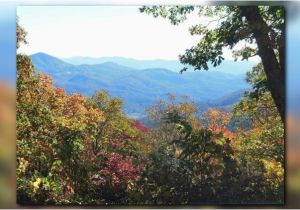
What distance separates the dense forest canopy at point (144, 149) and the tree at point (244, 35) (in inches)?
3.7

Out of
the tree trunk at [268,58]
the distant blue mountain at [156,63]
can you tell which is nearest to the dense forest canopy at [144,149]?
the tree trunk at [268,58]

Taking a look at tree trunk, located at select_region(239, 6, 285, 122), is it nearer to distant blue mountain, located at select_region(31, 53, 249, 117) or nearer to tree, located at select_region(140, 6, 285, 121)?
tree, located at select_region(140, 6, 285, 121)

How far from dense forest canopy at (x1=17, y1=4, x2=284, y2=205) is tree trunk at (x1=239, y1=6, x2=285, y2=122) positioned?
0.26 ft

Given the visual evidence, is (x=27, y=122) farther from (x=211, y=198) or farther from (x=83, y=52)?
(x=211, y=198)

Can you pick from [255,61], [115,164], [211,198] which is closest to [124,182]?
[115,164]

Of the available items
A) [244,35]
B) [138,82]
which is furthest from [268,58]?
[138,82]

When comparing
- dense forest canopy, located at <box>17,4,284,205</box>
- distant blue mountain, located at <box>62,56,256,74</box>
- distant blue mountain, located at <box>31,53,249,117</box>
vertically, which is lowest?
dense forest canopy, located at <box>17,4,284,205</box>

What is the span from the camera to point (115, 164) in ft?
45.0

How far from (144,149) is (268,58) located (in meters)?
2.06

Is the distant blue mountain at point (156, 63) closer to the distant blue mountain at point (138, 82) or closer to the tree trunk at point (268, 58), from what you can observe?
the distant blue mountain at point (138, 82)

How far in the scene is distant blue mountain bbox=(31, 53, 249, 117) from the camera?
1365cm

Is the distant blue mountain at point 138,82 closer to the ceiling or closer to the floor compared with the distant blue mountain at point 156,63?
closer to the floor

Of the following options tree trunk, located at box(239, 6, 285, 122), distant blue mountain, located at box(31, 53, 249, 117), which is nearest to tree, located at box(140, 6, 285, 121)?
tree trunk, located at box(239, 6, 285, 122)

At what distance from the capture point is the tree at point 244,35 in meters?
13.6
